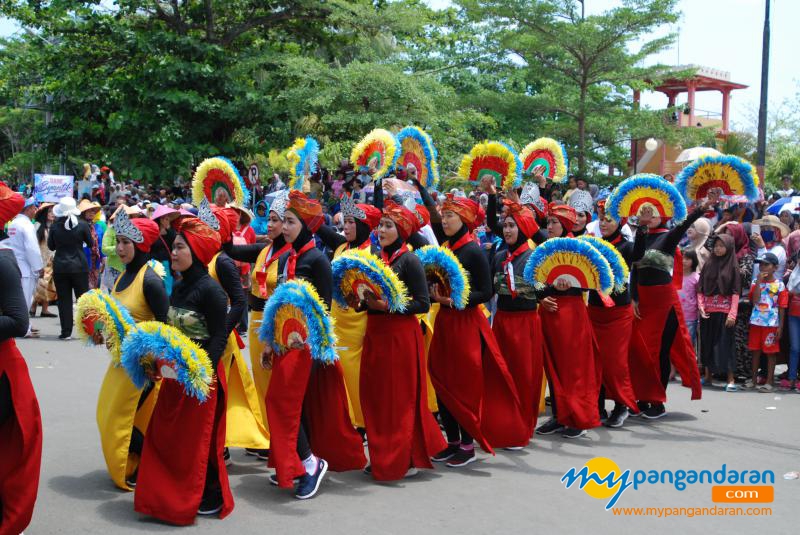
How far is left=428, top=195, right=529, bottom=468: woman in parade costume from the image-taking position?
6625 millimetres

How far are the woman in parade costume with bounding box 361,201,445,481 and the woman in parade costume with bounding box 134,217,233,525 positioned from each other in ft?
3.93

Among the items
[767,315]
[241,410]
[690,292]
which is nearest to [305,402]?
[241,410]

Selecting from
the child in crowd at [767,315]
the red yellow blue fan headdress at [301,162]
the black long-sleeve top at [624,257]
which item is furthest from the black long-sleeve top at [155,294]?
the child in crowd at [767,315]

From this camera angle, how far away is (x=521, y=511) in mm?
5602

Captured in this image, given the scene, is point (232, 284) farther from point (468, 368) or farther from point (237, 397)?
point (468, 368)

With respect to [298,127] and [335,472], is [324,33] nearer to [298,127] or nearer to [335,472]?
[298,127]

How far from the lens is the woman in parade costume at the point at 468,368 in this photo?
21.7 ft

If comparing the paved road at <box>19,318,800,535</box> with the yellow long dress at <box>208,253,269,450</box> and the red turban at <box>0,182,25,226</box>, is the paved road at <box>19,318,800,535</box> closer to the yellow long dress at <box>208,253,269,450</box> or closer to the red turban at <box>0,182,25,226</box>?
the yellow long dress at <box>208,253,269,450</box>

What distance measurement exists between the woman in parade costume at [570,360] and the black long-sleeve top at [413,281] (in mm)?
1779

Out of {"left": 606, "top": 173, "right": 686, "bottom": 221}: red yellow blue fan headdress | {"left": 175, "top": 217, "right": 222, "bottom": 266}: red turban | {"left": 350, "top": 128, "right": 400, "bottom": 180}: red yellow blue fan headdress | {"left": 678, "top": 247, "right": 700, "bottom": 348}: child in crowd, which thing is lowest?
{"left": 678, "top": 247, "right": 700, "bottom": 348}: child in crowd

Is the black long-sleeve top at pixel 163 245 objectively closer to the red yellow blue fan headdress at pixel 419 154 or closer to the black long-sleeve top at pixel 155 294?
the red yellow blue fan headdress at pixel 419 154

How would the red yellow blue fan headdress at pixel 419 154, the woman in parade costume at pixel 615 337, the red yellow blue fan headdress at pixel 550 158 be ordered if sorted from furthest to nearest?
the red yellow blue fan headdress at pixel 550 158, the red yellow blue fan headdress at pixel 419 154, the woman in parade costume at pixel 615 337

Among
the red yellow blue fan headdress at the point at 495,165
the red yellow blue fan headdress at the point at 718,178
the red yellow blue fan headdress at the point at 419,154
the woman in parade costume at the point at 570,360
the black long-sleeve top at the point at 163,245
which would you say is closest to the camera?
the woman in parade costume at the point at 570,360

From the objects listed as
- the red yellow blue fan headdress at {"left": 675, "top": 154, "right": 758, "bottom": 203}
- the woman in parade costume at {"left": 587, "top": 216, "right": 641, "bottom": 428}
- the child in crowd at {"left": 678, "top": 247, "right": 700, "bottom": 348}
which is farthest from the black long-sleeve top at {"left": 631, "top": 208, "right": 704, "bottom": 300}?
the child in crowd at {"left": 678, "top": 247, "right": 700, "bottom": 348}
